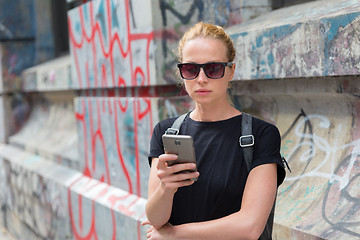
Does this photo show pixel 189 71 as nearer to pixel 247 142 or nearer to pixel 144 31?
pixel 247 142

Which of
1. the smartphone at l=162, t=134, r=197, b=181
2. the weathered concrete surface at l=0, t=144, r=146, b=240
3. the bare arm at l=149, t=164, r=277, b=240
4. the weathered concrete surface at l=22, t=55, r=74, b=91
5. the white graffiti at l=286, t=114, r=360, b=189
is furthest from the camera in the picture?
the weathered concrete surface at l=22, t=55, r=74, b=91

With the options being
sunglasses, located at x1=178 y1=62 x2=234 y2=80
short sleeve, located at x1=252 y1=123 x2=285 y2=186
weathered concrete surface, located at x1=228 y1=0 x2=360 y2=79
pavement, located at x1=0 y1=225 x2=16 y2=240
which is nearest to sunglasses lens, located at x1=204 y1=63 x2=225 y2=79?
sunglasses, located at x1=178 y1=62 x2=234 y2=80

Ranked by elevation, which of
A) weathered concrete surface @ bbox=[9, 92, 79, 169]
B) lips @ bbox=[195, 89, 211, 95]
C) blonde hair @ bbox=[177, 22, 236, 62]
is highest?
blonde hair @ bbox=[177, 22, 236, 62]

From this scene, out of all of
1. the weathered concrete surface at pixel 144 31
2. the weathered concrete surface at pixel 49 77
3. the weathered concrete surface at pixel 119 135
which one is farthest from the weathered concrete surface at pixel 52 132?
the weathered concrete surface at pixel 144 31

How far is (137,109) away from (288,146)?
156 centimetres

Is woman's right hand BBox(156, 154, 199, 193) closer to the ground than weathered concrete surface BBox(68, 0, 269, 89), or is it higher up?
closer to the ground

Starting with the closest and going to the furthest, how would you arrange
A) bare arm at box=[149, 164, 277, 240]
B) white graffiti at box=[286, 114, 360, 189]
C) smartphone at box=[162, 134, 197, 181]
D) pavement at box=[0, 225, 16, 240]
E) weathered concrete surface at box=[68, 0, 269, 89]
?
1. smartphone at box=[162, 134, 197, 181]
2. bare arm at box=[149, 164, 277, 240]
3. white graffiti at box=[286, 114, 360, 189]
4. weathered concrete surface at box=[68, 0, 269, 89]
5. pavement at box=[0, 225, 16, 240]

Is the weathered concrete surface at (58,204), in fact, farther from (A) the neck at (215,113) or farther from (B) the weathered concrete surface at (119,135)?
(A) the neck at (215,113)

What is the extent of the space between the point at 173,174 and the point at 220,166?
21 centimetres

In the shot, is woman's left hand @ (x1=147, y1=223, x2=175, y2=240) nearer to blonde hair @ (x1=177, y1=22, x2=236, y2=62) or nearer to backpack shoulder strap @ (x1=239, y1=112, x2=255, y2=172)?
backpack shoulder strap @ (x1=239, y1=112, x2=255, y2=172)

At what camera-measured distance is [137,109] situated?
4.30 metres

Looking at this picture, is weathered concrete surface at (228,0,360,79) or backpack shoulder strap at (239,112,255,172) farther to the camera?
weathered concrete surface at (228,0,360,79)

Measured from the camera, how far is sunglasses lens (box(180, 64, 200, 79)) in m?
1.97

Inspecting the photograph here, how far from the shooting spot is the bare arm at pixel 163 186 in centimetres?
183
